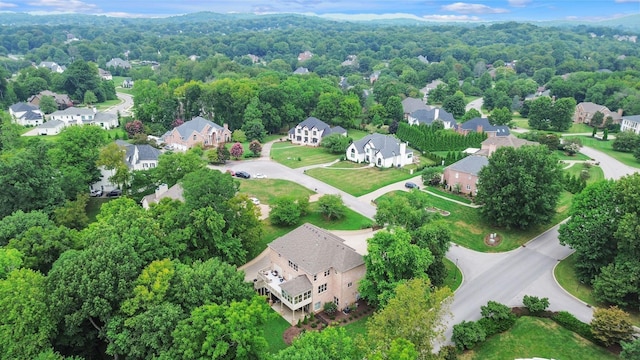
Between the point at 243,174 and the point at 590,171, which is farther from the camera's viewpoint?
the point at 590,171

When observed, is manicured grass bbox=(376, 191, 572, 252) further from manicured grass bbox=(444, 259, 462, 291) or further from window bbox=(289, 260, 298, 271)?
window bbox=(289, 260, 298, 271)

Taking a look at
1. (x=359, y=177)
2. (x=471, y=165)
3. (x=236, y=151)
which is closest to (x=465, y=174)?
(x=471, y=165)

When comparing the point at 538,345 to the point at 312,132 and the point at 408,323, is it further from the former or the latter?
the point at 312,132

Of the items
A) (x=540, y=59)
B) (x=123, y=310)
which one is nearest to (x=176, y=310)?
(x=123, y=310)

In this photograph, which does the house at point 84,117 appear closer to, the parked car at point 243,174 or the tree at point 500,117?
the parked car at point 243,174

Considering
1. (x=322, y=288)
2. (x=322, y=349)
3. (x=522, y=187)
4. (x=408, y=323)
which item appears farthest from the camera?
(x=522, y=187)
